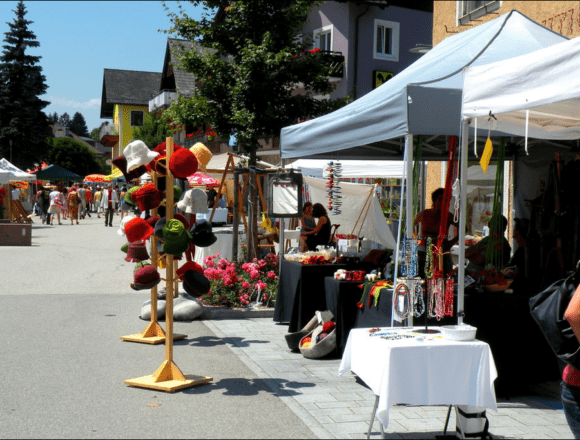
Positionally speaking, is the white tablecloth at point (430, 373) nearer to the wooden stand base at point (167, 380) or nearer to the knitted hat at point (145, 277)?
the wooden stand base at point (167, 380)

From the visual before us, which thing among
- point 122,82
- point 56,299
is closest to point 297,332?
point 56,299

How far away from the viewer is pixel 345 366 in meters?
5.12

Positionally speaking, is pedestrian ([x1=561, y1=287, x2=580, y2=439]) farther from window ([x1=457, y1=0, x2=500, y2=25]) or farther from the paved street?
window ([x1=457, y1=0, x2=500, y2=25])

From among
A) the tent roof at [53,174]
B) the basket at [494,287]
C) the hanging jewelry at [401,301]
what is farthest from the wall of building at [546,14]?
the tent roof at [53,174]

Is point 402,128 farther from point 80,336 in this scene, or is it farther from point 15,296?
point 15,296

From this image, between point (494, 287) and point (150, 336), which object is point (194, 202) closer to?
point (150, 336)

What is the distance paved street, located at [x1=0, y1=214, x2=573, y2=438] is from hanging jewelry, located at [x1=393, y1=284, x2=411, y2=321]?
78cm

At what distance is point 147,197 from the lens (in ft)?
20.9

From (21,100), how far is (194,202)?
43.6 meters

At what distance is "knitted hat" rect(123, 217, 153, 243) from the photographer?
641 centimetres

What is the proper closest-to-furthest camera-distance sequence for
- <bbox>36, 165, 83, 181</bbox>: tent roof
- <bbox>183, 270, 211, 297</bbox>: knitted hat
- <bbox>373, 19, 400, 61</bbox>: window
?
1. <bbox>183, 270, 211, 297</bbox>: knitted hat
2. <bbox>373, 19, 400, 61</bbox>: window
3. <bbox>36, 165, 83, 181</bbox>: tent roof

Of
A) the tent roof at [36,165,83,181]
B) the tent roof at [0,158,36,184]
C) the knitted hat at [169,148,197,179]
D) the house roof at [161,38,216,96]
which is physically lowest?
the knitted hat at [169,148,197,179]

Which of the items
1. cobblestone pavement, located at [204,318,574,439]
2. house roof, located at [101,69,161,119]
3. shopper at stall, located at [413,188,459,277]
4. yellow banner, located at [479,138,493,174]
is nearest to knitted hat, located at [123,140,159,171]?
cobblestone pavement, located at [204,318,574,439]

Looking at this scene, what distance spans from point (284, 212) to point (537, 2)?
6.15m
